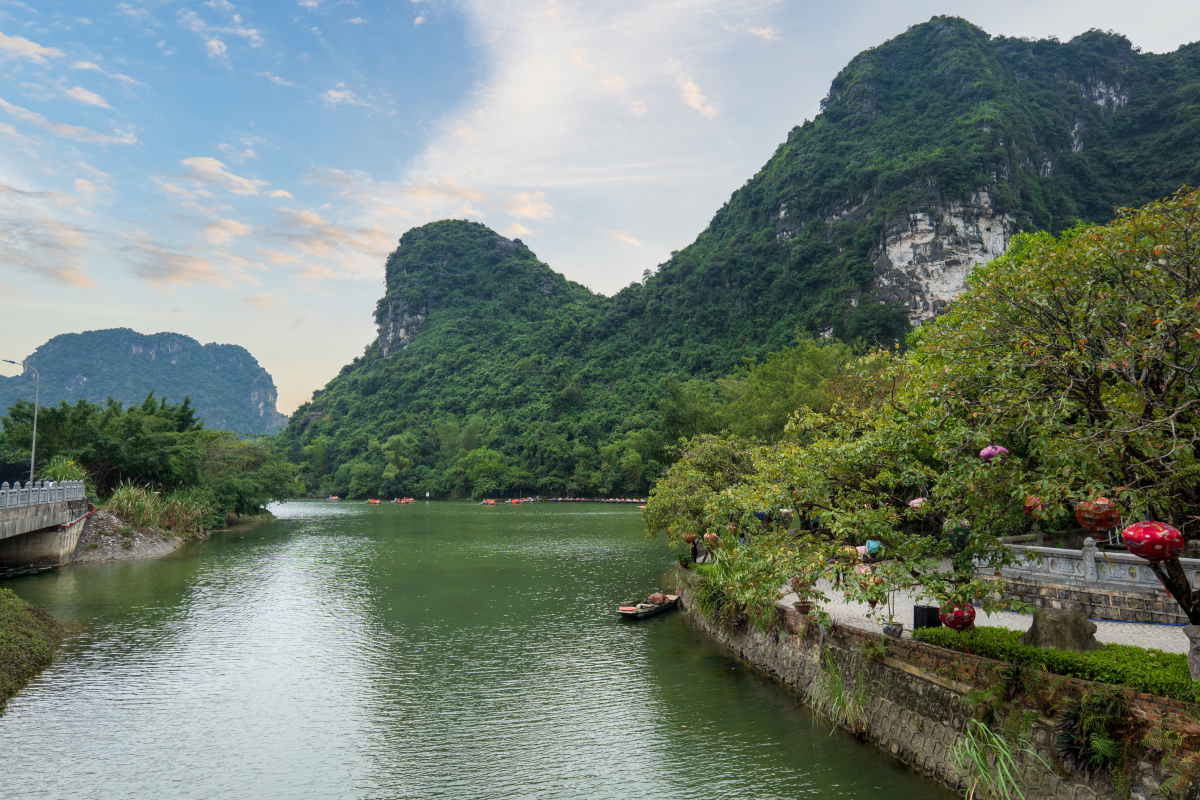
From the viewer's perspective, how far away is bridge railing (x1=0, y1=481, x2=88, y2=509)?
82.2 ft

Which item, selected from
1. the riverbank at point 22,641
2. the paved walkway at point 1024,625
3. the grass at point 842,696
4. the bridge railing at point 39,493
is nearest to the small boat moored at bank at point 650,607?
the paved walkway at point 1024,625

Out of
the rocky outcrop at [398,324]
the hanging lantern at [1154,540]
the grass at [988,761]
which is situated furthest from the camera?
the rocky outcrop at [398,324]

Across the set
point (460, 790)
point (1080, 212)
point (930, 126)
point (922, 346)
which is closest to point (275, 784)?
point (460, 790)

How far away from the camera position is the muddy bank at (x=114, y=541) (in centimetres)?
3400

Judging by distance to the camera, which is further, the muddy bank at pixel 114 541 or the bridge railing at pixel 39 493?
the muddy bank at pixel 114 541

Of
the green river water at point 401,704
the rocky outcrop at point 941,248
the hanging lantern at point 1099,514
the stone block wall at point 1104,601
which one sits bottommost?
the green river water at point 401,704

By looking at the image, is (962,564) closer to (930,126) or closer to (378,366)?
(930,126)

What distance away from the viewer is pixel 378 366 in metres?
168

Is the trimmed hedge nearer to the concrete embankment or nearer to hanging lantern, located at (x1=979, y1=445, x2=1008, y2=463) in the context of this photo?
the concrete embankment

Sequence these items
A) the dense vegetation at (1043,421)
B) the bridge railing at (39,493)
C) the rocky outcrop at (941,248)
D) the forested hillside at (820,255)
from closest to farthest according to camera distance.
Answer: the dense vegetation at (1043,421) → the bridge railing at (39,493) → the rocky outcrop at (941,248) → the forested hillside at (820,255)

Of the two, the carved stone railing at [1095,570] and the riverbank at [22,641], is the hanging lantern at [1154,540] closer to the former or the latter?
the carved stone railing at [1095,570]

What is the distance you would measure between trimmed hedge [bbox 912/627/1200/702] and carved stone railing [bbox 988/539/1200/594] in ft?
8.78

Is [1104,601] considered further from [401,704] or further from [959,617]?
[401,704]

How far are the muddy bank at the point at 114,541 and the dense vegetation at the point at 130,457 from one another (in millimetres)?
1110
